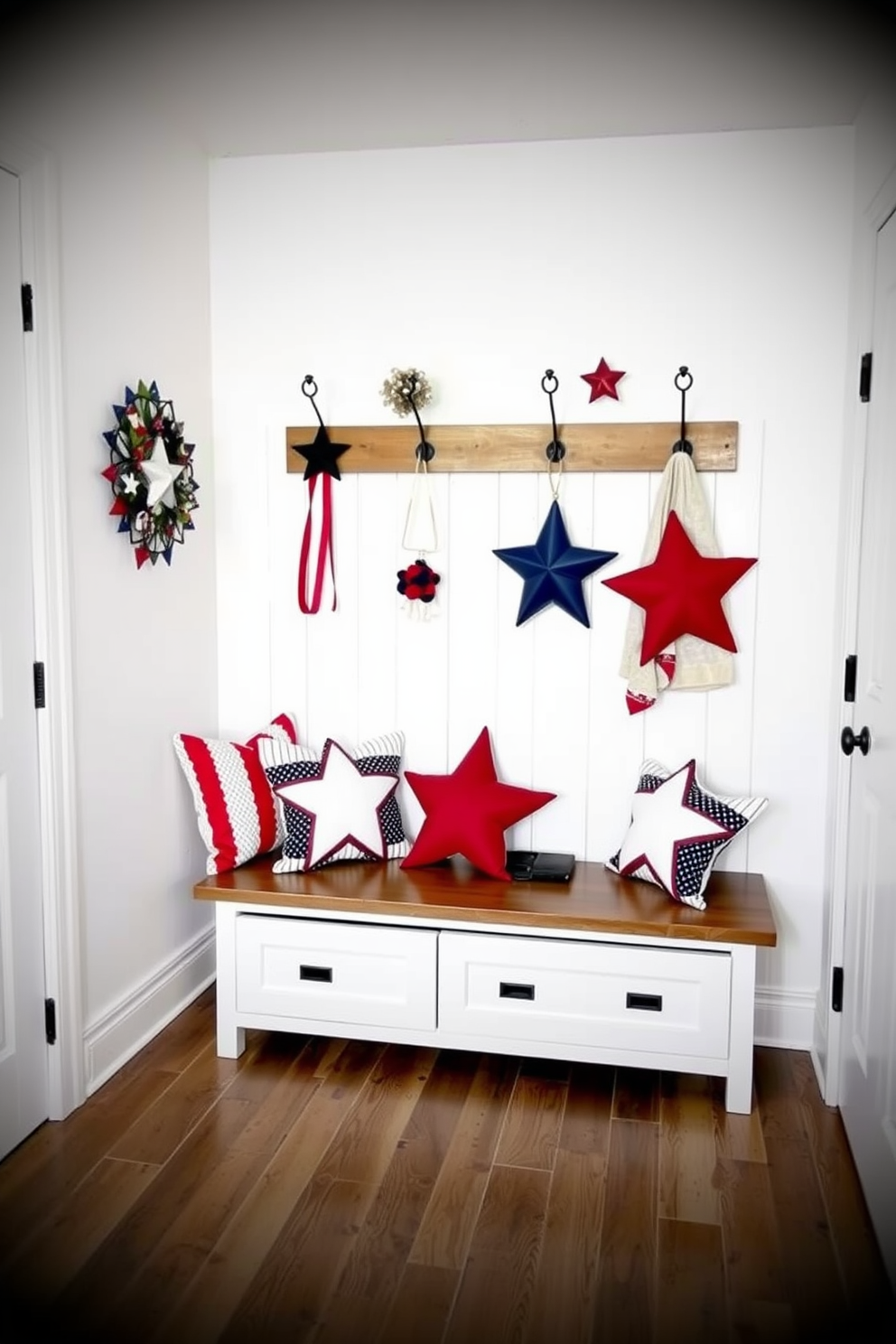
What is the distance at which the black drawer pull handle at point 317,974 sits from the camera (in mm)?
2619

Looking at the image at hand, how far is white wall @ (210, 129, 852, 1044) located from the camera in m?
2.67

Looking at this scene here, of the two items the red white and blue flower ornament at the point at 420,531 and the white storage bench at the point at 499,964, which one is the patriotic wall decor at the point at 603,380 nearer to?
the red white and blue flower ornament at the point at 420,531

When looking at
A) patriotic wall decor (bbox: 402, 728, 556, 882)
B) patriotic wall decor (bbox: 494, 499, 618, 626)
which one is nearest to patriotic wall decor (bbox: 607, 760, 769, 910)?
patriotic wall decor (bbox: 402, 728, 556, 882)

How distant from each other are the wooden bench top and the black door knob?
0.43m

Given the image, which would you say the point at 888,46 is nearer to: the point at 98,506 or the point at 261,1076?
the point at 98,506

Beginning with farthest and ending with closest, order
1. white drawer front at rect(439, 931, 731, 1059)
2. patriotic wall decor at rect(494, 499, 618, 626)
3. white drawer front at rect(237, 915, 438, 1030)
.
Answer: patriotic wall decor at rect(494, 499, 618, 626) → white drawer front at rect(237, 915, 438, 1030) → white drawer front at rect(439, 931, 731, 1059)

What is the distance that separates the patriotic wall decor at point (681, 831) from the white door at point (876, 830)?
11.5 inches

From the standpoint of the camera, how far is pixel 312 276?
2.91 metres

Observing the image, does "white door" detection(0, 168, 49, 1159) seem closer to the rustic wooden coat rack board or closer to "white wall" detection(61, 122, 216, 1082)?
"white wall" detection(61, 122, 216, 1082)

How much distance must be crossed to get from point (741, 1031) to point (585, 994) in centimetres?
36

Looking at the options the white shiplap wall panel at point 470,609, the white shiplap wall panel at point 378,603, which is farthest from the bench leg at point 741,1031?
the white shiplap wall panel at point 378,603

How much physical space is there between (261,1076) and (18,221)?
198 centimetres

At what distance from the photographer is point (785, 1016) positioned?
277cm

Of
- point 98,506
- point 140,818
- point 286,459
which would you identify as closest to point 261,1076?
point 140,818
